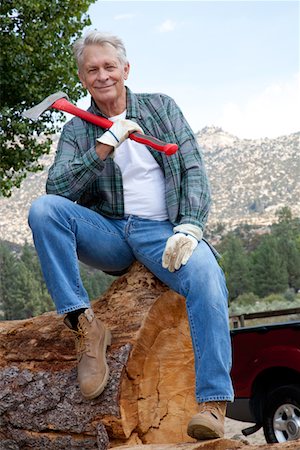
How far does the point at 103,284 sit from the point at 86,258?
40585 mm

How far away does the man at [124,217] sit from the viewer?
159 inches

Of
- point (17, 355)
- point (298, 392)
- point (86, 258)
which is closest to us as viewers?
point (86, 258)

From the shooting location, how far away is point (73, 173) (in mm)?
4305

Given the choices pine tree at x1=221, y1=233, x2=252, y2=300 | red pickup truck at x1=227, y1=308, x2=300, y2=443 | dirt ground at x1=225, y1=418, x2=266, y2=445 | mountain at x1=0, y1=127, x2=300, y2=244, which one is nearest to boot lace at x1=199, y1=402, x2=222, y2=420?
red pickup truck at x1=227, y1=308, x2=300, y2=443

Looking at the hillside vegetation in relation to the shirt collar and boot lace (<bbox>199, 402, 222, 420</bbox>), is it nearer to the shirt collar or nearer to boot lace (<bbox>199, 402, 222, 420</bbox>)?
the shirt collar

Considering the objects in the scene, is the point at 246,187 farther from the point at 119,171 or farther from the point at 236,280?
the point at 119,171

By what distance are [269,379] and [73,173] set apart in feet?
12.9

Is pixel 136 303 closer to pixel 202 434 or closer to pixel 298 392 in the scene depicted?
pixel 202 434

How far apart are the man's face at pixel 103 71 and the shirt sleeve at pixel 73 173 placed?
37 cm

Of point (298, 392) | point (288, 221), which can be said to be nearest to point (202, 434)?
point (298, 392)

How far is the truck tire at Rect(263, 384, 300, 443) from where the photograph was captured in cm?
698

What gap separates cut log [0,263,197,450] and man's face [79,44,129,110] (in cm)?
109

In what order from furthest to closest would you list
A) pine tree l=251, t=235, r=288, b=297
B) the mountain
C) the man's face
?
the mountain, pine tree l=251, t=235, r=288, b=297, the man's face

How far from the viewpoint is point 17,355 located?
485cm
